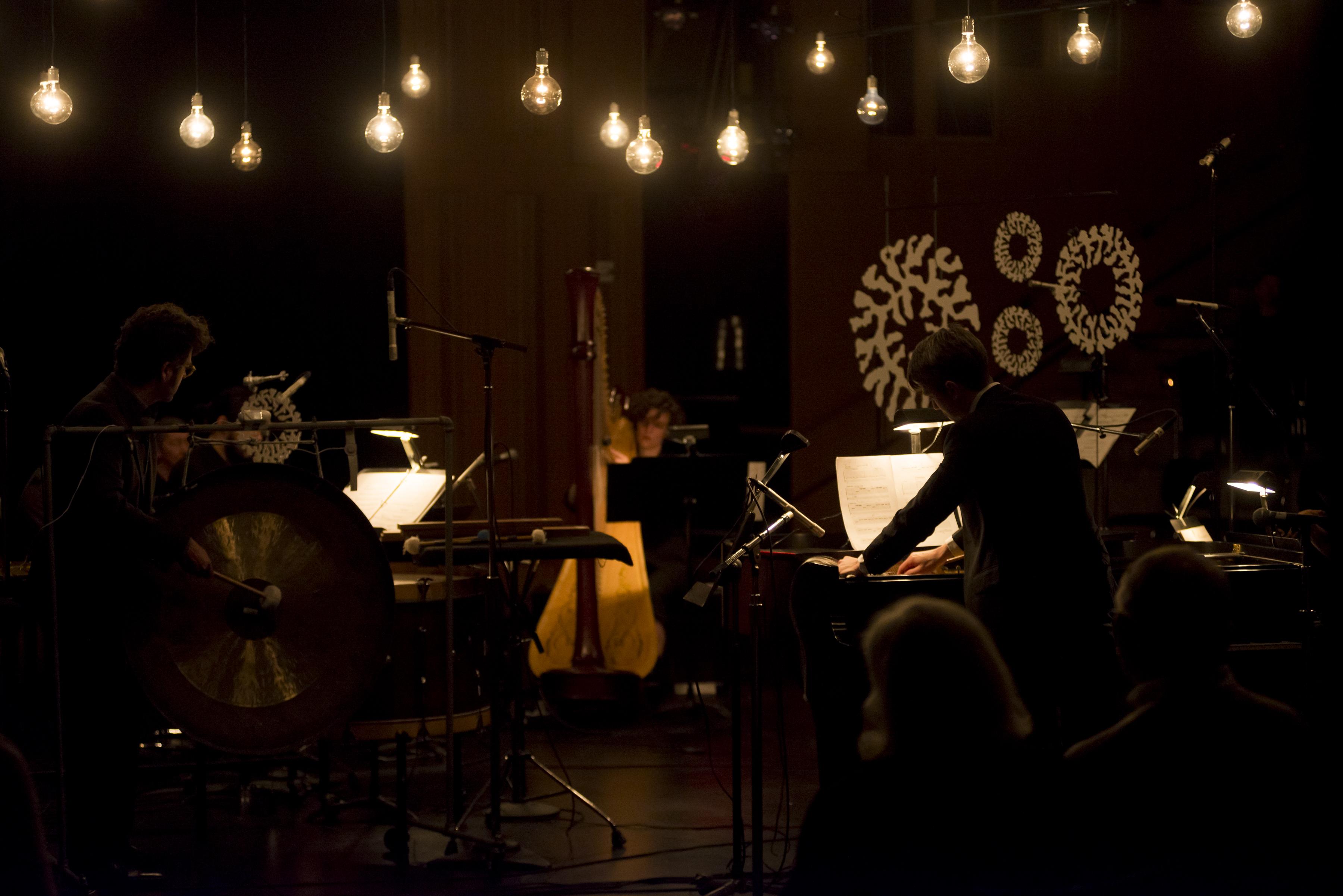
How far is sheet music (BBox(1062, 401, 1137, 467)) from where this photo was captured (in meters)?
5.80

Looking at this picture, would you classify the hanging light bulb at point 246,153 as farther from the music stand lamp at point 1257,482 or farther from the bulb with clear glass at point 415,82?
the music stand lamp at point 1257,482

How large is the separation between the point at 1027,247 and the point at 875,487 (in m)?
4.12

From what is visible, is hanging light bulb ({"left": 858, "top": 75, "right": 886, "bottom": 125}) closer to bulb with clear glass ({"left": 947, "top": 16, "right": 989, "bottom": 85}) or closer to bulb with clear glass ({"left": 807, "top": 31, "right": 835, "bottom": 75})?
bulb with clear glass ({"left": 807, "top": 31, "right": 835, "bottom": 75})

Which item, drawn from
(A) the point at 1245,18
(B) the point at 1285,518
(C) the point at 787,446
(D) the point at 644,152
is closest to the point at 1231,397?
(A) the point at 1245,18

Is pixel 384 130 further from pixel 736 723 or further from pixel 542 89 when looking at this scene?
pixel 736 723

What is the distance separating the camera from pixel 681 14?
635 centimetres

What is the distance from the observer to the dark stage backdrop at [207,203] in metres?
5.88

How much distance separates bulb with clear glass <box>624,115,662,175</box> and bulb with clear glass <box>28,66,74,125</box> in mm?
2244

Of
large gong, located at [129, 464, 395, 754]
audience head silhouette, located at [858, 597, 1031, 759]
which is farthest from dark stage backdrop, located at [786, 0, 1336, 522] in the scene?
audience head silhouette, located at [858, 597, 1031, 759]

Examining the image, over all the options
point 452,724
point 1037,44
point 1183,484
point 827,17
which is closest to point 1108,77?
point 1037,44

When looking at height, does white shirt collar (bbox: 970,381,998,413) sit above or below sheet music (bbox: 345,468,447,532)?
above

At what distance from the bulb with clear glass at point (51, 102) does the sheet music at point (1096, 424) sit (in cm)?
441

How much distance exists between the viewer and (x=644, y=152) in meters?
5.40

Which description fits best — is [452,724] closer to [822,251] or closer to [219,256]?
[219,256]
